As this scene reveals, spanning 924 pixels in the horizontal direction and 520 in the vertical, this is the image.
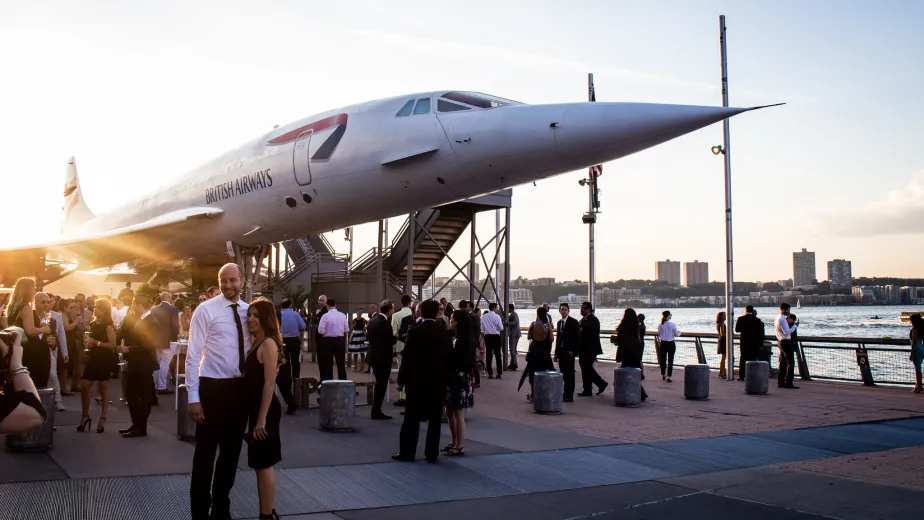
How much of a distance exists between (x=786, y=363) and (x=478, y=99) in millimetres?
9632

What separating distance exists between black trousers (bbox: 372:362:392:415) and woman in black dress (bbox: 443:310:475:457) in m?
2.45

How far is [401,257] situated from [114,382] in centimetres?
997

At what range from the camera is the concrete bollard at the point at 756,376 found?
13992mm

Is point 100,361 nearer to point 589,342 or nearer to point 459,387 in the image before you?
point 459,387

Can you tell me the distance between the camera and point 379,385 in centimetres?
1062

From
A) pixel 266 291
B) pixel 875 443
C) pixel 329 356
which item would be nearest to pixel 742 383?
pixel 875 443

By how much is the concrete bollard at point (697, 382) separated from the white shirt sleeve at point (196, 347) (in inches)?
395

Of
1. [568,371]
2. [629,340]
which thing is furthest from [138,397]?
[629,340]

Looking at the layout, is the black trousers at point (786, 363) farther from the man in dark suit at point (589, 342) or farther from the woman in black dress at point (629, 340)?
the man in dark suit at point (589, 342)

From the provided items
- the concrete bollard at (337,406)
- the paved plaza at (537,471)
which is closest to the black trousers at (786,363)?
the paved plaza at (537,471)

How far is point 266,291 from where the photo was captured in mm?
18781

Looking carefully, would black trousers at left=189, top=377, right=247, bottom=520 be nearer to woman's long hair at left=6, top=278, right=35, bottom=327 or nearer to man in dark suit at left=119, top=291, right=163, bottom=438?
woman's long hair at left=6, top=278, right=35, bottom=327

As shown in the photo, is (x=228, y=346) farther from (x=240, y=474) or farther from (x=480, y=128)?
(x=480, y=128)

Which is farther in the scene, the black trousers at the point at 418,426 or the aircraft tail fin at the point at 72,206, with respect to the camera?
the aircraft tail fin at the point at 72,206
